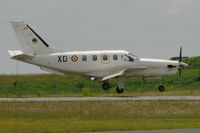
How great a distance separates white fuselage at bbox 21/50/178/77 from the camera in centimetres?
5775

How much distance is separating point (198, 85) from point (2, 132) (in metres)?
44.2

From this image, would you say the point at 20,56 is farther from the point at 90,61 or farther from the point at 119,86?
the point at 119,86

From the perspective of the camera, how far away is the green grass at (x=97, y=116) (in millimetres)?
28734

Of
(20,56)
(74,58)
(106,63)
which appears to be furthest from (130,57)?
(20,56)

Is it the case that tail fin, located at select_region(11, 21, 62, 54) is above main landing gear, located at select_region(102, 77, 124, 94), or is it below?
above

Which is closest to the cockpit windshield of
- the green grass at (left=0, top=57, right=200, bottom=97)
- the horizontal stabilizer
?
the green grass at (left=0, top=57, right=200, bottom=97)

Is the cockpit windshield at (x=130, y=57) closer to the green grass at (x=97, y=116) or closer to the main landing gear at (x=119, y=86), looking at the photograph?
the main landing gear at (x=119, y=86)

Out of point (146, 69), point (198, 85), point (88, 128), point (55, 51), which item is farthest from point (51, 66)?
point (88, 128)

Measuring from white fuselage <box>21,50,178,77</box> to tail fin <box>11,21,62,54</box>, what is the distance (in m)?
0.48

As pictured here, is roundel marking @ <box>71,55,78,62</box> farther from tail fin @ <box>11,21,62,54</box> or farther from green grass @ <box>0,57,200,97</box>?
green grass @ <box>0,57,200,97</box>

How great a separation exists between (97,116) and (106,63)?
2325 centimetres

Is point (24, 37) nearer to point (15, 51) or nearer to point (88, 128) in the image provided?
point (15, 51)

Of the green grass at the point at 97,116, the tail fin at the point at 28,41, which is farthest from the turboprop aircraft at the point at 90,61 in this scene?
the green grass at the point at 97,116

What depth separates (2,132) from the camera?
26.4 meters
